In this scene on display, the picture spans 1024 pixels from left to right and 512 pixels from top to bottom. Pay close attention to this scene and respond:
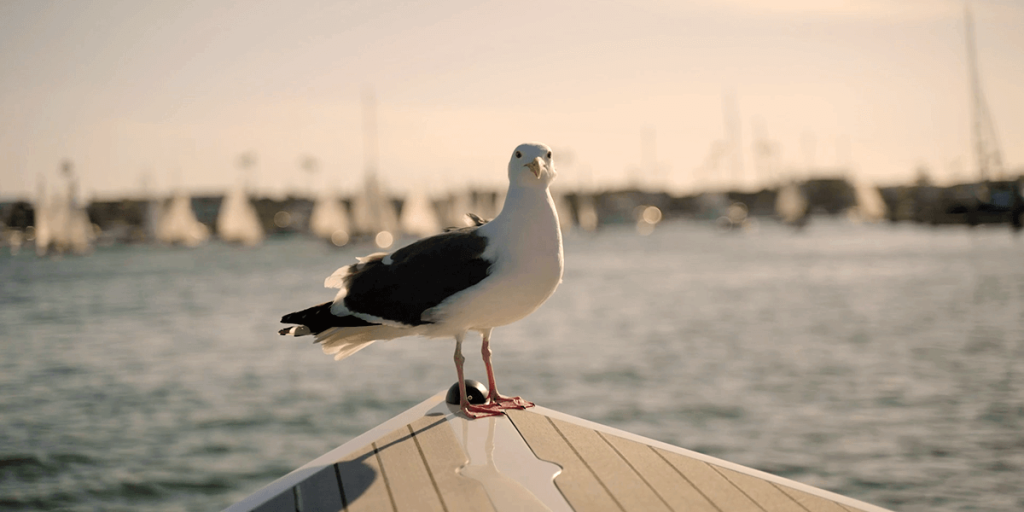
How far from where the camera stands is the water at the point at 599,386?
1218cm

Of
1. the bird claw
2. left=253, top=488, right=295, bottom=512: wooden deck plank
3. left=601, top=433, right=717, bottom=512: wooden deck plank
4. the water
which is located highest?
the bird claw

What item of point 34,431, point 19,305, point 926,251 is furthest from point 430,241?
point 926,251

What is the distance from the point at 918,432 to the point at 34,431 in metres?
16.3

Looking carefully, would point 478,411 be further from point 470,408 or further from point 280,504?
point 280,504

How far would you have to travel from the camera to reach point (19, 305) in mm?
41031

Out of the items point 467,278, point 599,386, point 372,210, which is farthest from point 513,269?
point 372,210

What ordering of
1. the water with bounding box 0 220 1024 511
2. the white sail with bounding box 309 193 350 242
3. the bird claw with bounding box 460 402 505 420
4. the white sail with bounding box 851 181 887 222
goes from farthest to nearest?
the white sail with bounding box 851 181 887 222 < the white sail with bounding box 309 193 350 242 < the water with bounding box 0 220 1024 511 < the bird claw with bounding box 460 402 505 420

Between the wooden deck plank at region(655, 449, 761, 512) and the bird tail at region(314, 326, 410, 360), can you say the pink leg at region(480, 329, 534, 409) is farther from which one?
the wooden deck plank at region(655, 449, 761, 512)

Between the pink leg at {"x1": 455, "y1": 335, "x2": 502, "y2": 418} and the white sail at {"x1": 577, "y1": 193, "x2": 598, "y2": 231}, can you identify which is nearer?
the pink leg at {"x1": 455, "y1": 335, "x2": 502, "y2": 418}

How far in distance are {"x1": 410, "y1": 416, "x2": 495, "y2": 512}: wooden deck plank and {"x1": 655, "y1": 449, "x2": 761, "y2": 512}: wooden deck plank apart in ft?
3.36

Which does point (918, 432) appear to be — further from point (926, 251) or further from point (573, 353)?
point (926, 251)

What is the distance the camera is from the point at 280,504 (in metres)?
3.73

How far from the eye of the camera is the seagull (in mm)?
4375

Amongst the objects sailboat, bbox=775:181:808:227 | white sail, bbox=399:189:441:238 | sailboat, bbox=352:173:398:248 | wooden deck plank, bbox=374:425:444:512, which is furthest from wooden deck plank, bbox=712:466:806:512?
sailboat, bbox=775:181:808:227
